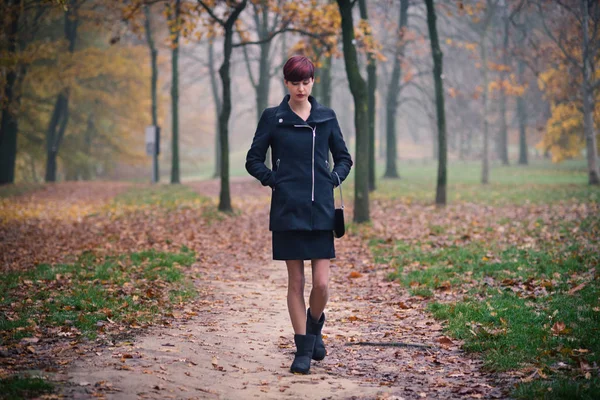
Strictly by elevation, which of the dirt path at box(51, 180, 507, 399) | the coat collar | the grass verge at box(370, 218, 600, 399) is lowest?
the dirt path at box(51, 180, 507, 399)

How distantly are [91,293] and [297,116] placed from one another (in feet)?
13.1

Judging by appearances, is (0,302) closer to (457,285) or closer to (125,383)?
(125,383)

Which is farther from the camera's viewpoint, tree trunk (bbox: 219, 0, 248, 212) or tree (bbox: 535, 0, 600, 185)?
tree (bbox: 535, 0, 600, 185)

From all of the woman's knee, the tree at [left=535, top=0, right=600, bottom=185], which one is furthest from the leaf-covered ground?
the tree at [left=535, top=0, right=600, bottom=185]

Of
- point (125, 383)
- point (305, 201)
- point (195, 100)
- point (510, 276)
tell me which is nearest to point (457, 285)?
point (510, 276)

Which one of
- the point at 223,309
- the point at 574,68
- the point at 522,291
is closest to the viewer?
the point at 223,309

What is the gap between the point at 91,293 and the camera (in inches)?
324

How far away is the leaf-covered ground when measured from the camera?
17.4ft

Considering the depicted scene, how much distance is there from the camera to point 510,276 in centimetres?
924

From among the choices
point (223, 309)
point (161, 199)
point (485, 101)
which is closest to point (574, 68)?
point (485, 101)

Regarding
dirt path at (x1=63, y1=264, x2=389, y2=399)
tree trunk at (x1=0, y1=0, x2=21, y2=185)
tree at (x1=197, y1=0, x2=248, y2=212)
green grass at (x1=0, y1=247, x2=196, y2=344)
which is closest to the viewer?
dirt path at (x1=63, y1=264, x2=389, y2=399)

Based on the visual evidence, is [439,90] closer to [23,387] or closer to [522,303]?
[522,303]

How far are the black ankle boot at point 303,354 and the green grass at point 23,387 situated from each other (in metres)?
1.92

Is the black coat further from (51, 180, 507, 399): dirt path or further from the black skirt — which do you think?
(51, 180, 507, 399): dirt path
